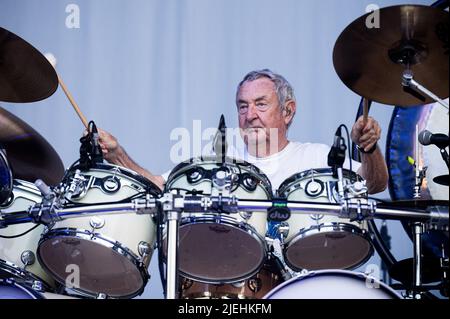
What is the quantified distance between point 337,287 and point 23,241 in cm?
130

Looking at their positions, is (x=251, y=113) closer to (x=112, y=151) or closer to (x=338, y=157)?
(x=112, y=151)

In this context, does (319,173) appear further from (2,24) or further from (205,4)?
(2,24)

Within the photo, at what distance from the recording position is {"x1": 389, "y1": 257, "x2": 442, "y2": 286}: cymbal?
2777mm

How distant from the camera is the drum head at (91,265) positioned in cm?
264

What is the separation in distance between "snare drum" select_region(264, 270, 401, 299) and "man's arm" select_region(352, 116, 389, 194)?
92cm

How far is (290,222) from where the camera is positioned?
2734 mm

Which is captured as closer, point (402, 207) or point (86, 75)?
point (402, 207)

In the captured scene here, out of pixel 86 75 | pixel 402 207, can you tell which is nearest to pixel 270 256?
pixel 402 207

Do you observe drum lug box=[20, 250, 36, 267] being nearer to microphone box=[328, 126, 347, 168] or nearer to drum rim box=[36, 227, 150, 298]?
drum rim box=[36, 227, 150, 298]

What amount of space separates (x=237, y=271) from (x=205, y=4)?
1536mm

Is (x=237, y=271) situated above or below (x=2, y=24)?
below

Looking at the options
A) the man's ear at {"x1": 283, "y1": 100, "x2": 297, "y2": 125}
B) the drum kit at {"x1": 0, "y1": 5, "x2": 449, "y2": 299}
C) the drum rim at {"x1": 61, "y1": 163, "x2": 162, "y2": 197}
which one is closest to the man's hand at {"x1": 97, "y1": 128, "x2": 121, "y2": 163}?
the drum kit at {"x1": 0, "y1": 5, "x2": 449, "y2": 299}

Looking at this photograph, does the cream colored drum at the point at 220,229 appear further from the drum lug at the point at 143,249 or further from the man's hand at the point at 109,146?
the man's hand at the point at 109,146
